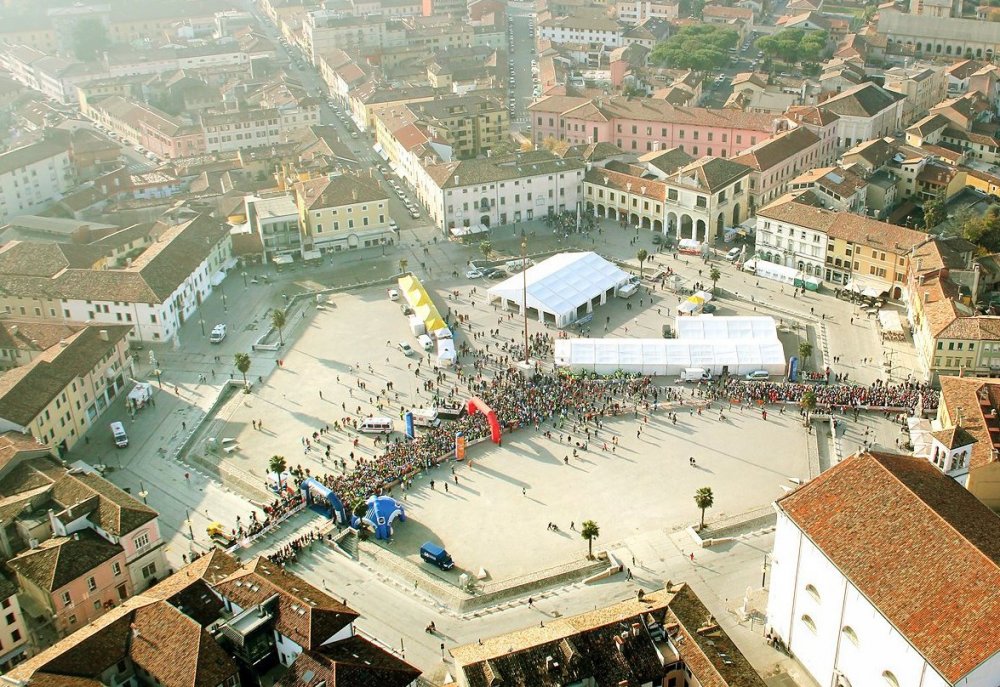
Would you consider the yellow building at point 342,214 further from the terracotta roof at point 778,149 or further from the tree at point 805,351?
the tree at point 805,351

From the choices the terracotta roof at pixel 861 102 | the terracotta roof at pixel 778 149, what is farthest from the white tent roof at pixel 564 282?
the terracotta roof at pixel 861 102

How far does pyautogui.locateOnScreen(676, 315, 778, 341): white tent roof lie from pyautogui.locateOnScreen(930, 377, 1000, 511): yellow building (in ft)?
45.1

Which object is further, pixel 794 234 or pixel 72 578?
pixel 794 234

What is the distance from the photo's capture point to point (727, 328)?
235 feet

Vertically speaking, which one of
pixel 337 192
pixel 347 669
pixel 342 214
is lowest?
pixel 347 669

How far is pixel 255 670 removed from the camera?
4203 cm

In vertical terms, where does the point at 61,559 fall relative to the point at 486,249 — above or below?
below

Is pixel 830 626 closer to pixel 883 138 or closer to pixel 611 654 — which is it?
pixel 611 654

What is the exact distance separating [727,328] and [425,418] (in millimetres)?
23024

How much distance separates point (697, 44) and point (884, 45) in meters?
26.5

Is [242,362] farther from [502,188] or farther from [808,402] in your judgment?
[502,188]

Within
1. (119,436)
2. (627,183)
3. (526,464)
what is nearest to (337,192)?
(627,183)

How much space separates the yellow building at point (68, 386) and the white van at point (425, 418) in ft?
63.2

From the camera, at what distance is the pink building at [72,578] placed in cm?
4600
